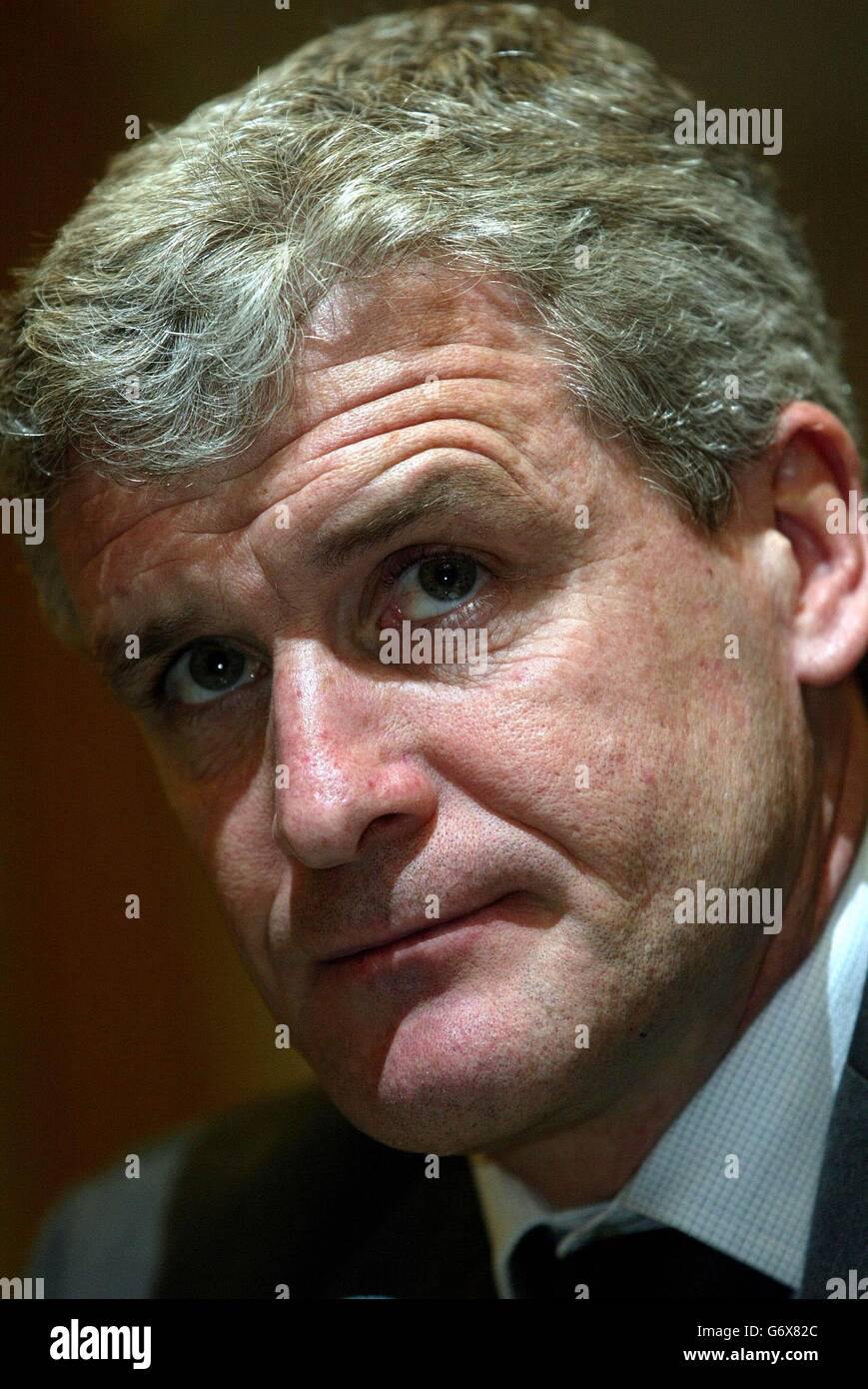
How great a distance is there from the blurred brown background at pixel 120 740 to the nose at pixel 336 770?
5.27 ft

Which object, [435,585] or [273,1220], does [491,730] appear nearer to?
[435,585]

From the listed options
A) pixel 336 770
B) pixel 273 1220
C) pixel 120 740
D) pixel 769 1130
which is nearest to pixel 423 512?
pixel 336 770

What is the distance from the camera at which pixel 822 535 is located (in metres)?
1.62

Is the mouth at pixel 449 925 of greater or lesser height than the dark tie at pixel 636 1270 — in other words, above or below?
above

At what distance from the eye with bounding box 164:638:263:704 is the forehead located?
0.22m

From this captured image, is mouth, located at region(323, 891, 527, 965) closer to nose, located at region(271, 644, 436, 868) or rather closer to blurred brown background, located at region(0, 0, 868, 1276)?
nose, located at region(271, 644, 436, 868)

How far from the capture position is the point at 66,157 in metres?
2.91

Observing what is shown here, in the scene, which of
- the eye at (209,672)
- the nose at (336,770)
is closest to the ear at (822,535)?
the nose at (336,770)

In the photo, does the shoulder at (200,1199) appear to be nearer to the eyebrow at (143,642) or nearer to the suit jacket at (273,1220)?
the suit jacket at (273,1220)

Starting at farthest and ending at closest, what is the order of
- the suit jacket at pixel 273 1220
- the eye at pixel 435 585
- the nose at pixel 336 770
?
the suit jacket at pixel 273 1220 → the eye at pixel 435 585 → the nose at pixel 336 770

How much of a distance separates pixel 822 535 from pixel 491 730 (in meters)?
0.51

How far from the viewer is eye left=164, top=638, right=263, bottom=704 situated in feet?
5.32

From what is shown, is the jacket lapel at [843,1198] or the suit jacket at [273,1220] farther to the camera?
the suit jacket at [273,1220]

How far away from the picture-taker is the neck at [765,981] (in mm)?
1601
